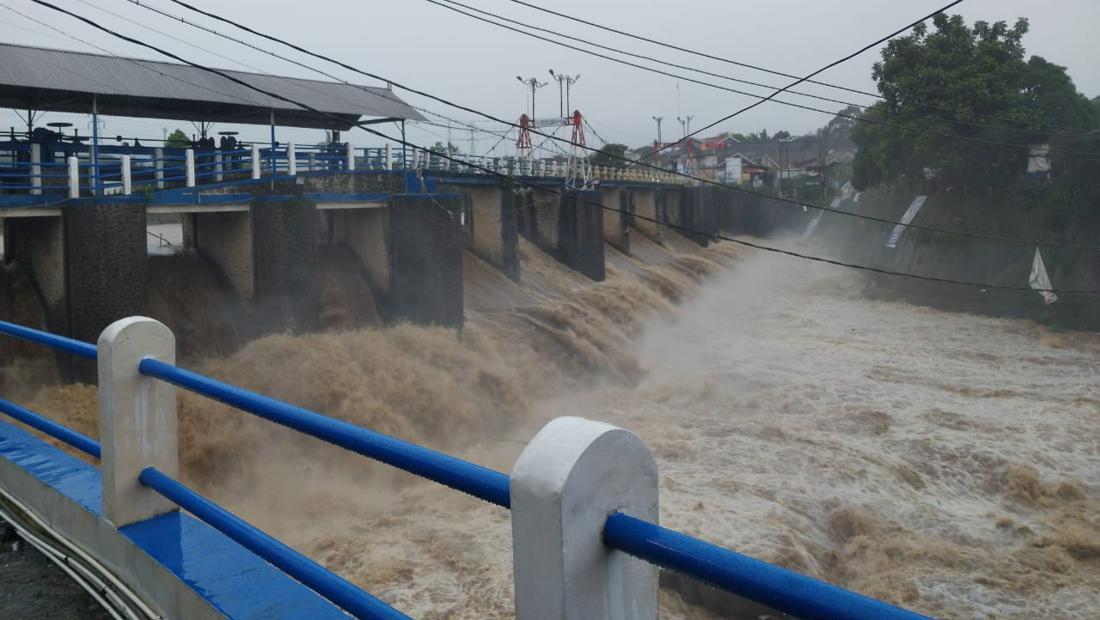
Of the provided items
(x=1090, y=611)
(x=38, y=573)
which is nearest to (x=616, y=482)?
(x=38, y=573)

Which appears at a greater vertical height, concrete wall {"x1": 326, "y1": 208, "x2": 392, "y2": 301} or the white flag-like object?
concrete wall {"x1": 326, "y1": 208, "x2": 392, "y2": 301}

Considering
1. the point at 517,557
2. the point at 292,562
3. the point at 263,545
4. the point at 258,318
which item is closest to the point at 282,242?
the point at 258,318

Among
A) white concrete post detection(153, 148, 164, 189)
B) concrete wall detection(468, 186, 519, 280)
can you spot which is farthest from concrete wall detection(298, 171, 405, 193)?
concrete wall detection(468, 186, 519, 280)

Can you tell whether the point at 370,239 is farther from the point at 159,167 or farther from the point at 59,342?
the point at 59,342

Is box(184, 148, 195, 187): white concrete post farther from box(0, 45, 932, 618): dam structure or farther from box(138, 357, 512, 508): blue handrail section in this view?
box(138, 357, 512, 508): blue handrail section

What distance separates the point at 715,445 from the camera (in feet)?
47.9

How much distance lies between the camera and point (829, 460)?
13.9m

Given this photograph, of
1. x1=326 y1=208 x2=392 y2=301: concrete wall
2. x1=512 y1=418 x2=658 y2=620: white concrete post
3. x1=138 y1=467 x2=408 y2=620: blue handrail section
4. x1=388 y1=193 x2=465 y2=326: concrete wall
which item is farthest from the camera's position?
x1=326 y1=208 x2=392 y2=301: concrete wall

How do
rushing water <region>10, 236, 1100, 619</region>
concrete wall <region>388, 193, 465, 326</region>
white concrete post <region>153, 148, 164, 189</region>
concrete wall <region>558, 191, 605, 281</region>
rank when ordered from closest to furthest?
rushing water <region>10, 236, 1100, 619</region> → white concrete post <region>153, 148, 164, 189</region> → concrete wall <region>388, 193, 465, 326</region> → concrete wall <region>558, 191, 605, 281</region>

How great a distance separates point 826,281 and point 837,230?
1221 centimetres

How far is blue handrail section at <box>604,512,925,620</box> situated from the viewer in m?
1.16

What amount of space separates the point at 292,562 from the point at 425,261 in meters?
16.0

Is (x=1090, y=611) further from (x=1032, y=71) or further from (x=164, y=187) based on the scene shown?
(x=1032, y=71)

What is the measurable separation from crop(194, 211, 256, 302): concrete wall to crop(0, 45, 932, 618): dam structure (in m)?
0.05
